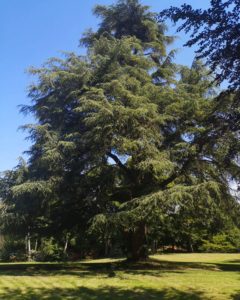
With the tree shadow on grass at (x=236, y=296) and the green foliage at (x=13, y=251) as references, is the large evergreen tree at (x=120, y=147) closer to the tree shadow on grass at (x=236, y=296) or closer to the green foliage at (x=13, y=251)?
the tree shadow on grass at (x=236, y=296)

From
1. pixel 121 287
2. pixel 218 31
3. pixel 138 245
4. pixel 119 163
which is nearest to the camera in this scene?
pixel 218 31

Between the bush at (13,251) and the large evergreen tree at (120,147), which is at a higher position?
the large evergreen tree at (120,147)

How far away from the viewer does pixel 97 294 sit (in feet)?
34.0

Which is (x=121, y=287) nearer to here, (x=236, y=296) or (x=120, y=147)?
(x=236, y=296)

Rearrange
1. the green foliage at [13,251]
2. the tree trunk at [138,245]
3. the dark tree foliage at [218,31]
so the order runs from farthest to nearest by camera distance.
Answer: the green foliage at [13,251] < the tree trunk at [138,245] < the dark tree foliage at [218,31]

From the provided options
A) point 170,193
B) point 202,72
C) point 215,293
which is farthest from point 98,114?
point 215,293

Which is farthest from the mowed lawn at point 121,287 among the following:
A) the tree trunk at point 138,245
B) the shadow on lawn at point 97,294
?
the tree trunk at point 138,245

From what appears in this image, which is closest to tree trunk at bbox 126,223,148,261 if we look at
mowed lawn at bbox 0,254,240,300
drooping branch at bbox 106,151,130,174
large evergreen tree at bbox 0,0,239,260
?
large evergreen tree at bbox 0,0,239,260

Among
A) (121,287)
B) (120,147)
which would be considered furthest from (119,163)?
(121,287)

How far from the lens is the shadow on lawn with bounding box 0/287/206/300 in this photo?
32.1ft

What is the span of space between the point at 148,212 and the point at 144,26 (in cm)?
1181

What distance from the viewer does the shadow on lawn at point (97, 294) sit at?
9.80 m

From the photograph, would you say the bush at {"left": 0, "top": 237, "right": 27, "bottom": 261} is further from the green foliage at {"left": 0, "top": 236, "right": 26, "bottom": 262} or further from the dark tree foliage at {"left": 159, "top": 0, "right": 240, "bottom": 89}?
the dark tree foliage at {"left": 159, "top": 0, "right": 240, "bottom": 89}

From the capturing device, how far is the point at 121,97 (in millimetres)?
17844
